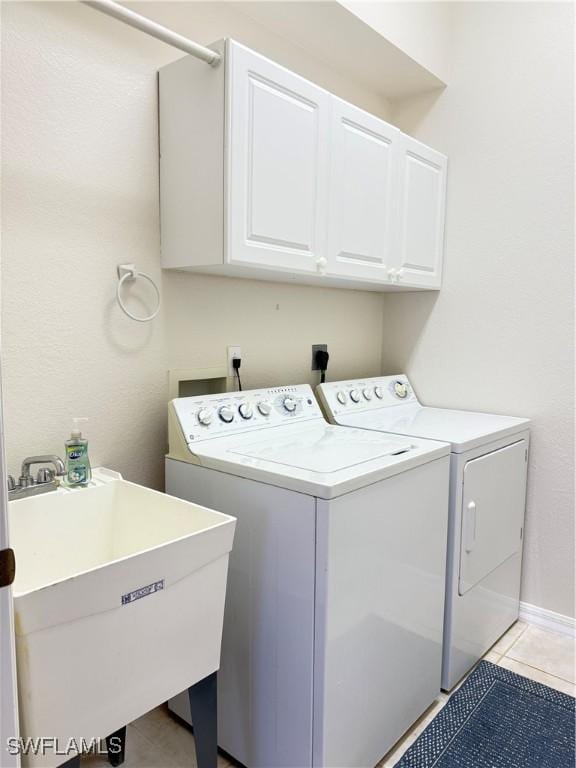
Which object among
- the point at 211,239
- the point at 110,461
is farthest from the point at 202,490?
the point at 211,239

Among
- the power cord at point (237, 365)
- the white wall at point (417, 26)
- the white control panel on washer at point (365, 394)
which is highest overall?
the white wall at point (417, 26)

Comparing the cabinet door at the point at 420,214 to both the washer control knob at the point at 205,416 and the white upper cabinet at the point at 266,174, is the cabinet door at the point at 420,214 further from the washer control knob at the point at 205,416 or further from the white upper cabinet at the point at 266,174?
the washer control knob at the point at 205,416

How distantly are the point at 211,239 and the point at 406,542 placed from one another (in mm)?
1062

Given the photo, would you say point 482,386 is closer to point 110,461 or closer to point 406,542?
point 406,542

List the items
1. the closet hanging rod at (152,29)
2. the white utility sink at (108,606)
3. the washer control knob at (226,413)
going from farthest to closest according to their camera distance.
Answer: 1. the washer control knob at (226,413)
2. the closet hanging rod at (152,29)
3. the white utility sink at (108,606)

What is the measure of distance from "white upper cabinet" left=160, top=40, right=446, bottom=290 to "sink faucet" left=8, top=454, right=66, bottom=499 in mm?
712

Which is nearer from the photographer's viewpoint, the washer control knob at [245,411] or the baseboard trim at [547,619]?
the washer control knob at [245,411]

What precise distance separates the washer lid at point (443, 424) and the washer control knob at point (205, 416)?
2.04 feet

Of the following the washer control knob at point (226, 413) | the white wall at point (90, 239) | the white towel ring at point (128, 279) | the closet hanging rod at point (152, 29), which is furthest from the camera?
the washer control knob at point (226, 413)

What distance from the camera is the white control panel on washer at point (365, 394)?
2182mm

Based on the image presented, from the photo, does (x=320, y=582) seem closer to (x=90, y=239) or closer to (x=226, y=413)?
(x=226, y=413)

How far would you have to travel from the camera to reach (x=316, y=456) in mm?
1527

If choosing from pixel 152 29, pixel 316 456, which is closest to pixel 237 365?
pixel 316 456

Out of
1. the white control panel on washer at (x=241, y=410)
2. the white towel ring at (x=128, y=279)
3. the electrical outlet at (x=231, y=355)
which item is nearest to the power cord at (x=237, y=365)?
the electrical outlet at (x=231, y=355)
